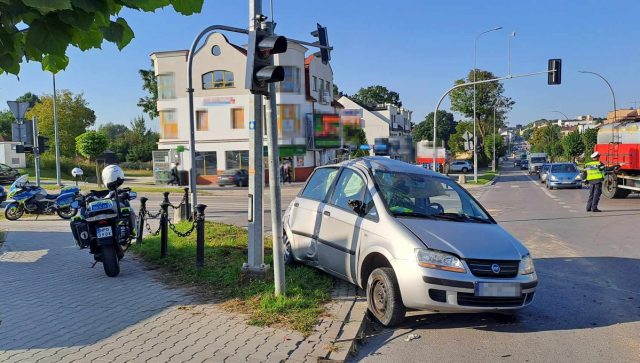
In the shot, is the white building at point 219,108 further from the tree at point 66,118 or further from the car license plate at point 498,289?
the car license plate at point 498,289

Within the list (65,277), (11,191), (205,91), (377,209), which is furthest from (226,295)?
(205,91)

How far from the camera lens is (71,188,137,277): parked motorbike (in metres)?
7.27

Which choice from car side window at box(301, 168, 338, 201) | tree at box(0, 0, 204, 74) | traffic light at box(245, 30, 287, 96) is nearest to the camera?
tree at box(0, 0, 204, 74)

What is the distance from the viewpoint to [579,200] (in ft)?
67.9

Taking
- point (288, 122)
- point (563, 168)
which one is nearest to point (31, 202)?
point (563, 168)

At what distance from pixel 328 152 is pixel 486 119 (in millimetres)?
28121

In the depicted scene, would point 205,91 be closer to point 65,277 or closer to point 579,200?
point 579,200

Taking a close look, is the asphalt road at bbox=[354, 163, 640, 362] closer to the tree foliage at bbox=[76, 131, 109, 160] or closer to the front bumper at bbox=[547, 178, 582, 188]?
the front bumper at bbox=[547, 178, 582, 188]

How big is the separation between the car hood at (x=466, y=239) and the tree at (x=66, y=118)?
5442 centimetres

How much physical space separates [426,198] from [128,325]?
11.9ft

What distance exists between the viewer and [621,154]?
18.3 meters

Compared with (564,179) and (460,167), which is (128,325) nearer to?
(564,179)

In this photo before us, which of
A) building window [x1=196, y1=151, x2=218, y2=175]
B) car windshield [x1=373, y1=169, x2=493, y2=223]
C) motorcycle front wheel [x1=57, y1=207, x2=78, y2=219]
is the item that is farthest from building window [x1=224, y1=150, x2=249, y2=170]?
car windshield [x1=373, y1=169, x2=493, y2=223]

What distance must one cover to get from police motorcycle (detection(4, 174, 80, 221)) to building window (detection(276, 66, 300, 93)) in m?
27.3
